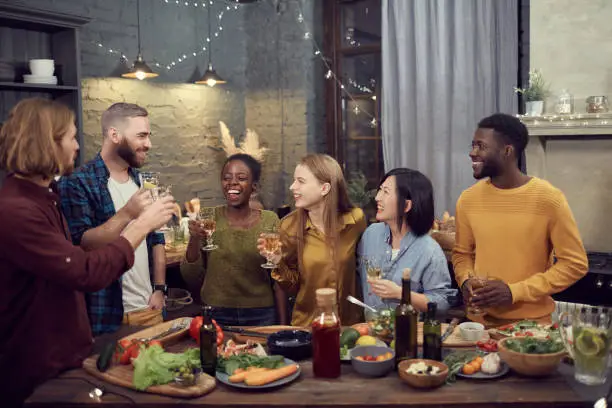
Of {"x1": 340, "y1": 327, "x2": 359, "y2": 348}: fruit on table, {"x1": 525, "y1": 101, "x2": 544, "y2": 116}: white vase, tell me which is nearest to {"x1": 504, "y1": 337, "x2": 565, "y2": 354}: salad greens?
{"x1": 340, "y1": 327, "x2": 359, "y2": 348}: fruit on table

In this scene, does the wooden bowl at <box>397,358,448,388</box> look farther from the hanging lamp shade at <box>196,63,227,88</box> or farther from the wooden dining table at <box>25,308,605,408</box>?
the hanging lamp shade at <box>196,63,227,88</box>

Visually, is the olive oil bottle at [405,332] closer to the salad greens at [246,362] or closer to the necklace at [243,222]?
the salad greens at [246,362]

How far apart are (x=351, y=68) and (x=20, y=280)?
4.50 m

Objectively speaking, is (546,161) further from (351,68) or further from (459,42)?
(351,68)

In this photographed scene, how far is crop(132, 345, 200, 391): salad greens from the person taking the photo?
1855 millimetres

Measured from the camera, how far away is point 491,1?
4.84 meters

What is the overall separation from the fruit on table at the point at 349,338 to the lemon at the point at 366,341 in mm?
21

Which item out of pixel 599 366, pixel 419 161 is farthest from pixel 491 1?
pixel 599 366

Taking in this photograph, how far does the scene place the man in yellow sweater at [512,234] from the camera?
2529mm

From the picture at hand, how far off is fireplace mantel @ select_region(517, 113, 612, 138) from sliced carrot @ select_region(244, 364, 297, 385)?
2874 millimetres

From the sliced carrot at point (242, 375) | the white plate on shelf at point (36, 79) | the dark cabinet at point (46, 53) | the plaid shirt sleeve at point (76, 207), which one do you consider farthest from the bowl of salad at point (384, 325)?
the white plate on shelf at point (36, 79)

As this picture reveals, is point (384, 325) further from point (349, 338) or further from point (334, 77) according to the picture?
point (334, 77)

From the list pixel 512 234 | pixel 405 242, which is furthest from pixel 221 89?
pixel 512 234

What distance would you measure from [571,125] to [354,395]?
9.50ft
